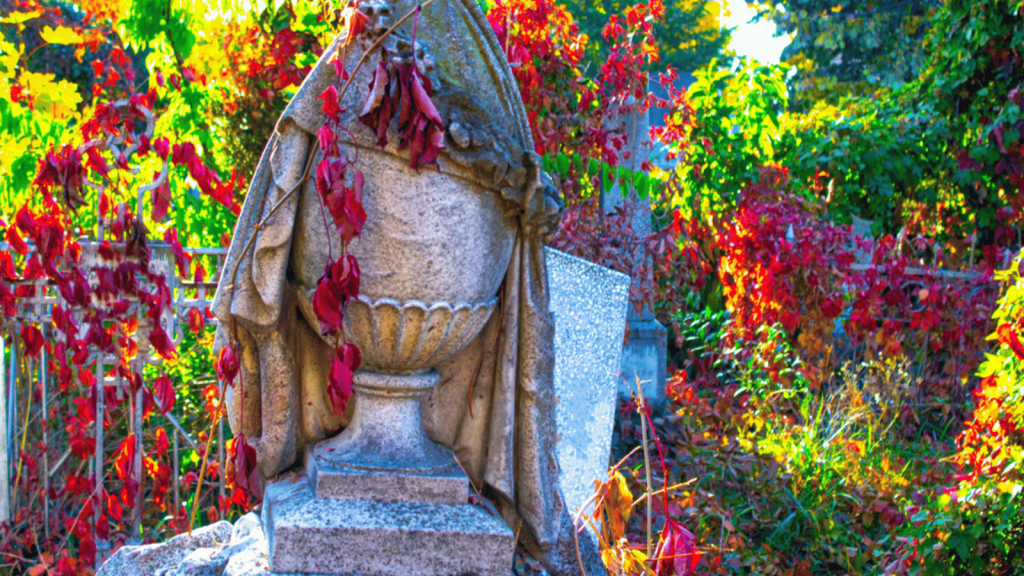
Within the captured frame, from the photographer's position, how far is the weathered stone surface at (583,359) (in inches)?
109

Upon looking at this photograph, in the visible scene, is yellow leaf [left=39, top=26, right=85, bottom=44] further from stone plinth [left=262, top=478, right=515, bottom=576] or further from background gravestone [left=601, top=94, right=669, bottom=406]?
background gravestone [left=601, top=94, right=669, bottom=406]

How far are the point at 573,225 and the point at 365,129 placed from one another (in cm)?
259

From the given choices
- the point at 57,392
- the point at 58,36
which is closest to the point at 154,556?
the point at 57,392

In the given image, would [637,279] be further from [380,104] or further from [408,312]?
[380,104]

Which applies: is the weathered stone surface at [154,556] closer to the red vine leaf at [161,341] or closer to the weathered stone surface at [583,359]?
the red vine leaf at [161,341]

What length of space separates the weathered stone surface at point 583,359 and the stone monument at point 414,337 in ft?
1.98

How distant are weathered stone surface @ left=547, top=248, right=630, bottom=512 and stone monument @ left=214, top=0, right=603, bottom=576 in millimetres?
603

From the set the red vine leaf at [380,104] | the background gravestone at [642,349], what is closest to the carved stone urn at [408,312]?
the red vine leaf at [380,104]

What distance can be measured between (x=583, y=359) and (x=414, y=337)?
99cm

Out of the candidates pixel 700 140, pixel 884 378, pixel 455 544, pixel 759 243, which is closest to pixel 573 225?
pixel 759 243

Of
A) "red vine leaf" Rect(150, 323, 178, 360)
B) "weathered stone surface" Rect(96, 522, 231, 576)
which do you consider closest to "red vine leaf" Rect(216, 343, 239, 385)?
"weathered stone surface" Rect(96, 522, 231, 576)

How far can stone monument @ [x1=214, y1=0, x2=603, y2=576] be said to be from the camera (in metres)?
1.83

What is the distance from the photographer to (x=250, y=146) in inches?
181

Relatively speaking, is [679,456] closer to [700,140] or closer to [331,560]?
[700,140]
